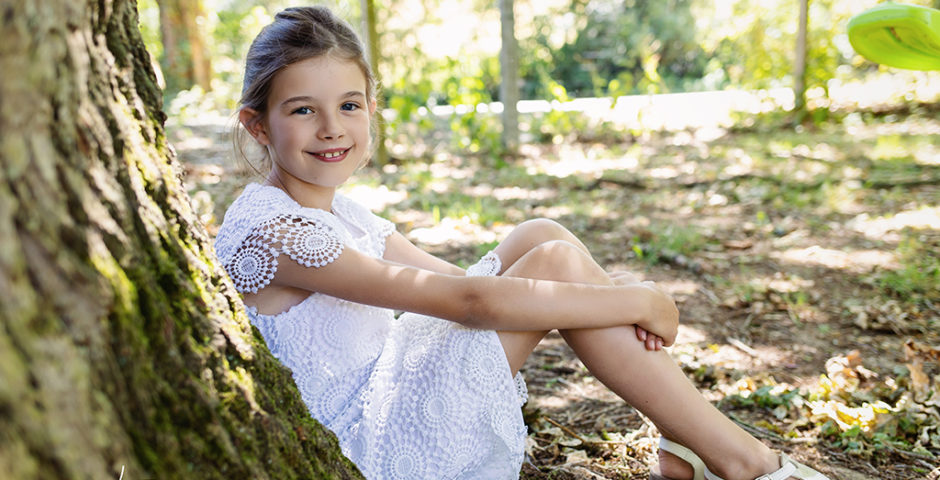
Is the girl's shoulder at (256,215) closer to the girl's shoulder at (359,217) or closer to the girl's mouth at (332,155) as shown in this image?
the girl's mouth at (332,155)

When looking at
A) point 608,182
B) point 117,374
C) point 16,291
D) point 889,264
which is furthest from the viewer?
point 608,182

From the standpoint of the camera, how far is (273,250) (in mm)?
1529

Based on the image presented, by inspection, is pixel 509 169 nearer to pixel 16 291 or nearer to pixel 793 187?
pixel 793 187

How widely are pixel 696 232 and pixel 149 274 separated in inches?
139

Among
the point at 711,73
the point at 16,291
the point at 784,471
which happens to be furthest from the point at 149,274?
the point at 711,73

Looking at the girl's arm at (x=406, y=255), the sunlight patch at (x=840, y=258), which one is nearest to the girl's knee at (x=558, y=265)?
the girl's arm at (x=406, y=255)

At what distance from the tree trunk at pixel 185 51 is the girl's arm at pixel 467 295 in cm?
1039

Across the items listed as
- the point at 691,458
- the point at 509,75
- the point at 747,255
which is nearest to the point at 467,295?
the point at 691,458

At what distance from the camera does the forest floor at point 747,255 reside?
1.99m

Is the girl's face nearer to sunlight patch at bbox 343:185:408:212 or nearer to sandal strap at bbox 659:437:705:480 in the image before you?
sandal strap at bbox 659:437:705:480

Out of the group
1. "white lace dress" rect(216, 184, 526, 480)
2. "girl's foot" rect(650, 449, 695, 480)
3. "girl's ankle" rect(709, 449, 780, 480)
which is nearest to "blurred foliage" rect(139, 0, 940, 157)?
"white lace dress" rect(216, 184, 526, 480)

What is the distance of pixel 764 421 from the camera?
6.81 ft

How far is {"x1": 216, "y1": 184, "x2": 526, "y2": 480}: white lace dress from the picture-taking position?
1.54 meters

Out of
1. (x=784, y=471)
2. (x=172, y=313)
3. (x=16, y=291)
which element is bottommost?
(x=784, y=471)
